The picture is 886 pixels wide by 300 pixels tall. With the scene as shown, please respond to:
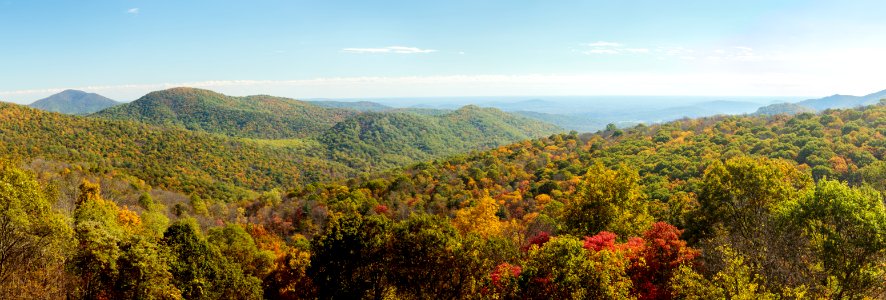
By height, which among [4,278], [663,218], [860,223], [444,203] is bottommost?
[444,203]

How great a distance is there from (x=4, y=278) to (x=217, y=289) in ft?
33.2

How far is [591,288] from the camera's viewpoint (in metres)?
18.1

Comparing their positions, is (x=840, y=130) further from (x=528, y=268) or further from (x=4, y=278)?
(x=4, y=278)

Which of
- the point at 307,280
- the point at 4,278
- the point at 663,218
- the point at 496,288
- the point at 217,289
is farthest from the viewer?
the point at 663,218

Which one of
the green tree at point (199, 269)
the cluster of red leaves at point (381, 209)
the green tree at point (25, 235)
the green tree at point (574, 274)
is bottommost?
the cluster of red leaves at point (381, 209)

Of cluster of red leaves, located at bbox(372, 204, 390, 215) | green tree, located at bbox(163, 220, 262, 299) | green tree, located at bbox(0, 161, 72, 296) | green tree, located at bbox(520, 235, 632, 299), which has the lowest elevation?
cluster of red leaves, located at bbox(372, 204, 390, 215)

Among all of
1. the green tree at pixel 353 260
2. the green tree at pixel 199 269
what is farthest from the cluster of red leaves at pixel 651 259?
the green tree at pixel 199 269

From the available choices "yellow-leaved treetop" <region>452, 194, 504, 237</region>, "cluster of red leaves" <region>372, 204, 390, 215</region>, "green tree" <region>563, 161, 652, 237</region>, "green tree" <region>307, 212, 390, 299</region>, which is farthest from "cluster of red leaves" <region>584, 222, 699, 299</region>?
"cluster of red leaves" <region>372, 204, 390, 215</region>

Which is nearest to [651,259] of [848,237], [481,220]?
[848,237]

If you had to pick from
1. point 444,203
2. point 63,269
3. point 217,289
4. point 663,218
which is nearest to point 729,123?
point 444,203

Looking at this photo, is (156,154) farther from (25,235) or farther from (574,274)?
(574,274)

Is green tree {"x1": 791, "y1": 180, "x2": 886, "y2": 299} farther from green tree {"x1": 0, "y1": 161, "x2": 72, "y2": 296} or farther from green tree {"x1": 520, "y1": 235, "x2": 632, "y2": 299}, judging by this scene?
green tree {"x1": 0, "y1": 161, "x2": 72, "y2": 296}

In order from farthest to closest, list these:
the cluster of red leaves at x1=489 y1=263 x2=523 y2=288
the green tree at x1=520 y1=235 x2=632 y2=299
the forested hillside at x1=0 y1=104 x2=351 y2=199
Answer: the forested hillside at x1=0 y1=104 x2=351 y2=199 < the cluster of red leaves at x1=489 y1=263 x2=523 y2=288 < the green tree at x1=520 y1=235 x2=632 y2=299

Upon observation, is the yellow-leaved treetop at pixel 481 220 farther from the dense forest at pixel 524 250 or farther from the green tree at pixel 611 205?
the green tree at pixel 611 205
